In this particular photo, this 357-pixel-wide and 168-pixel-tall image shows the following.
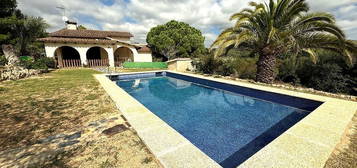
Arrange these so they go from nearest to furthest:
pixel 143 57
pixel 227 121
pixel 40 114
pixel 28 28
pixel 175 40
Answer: pixel 40 114
pixel 227 121
pixel 28 28
pixel 143 57
pixel 175 40

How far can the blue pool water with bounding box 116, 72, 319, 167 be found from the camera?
366 centimetres

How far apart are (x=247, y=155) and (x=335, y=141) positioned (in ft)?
5.44

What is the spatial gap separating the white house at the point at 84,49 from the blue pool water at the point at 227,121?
617 inches

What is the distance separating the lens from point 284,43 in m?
8.22

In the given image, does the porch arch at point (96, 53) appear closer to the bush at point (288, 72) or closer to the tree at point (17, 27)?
the tree at point (17, 27)

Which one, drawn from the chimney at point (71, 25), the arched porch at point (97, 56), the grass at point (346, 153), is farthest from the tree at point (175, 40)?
the grass at point (346, 153)

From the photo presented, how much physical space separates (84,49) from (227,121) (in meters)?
20.6

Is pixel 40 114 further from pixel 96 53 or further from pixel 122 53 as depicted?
pixel 122 53

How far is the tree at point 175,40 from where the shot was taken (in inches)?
1014

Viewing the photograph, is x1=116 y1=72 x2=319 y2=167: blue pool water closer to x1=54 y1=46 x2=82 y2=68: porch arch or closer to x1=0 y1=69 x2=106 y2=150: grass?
x1=0 y1=69 x2=106 y2=150: grass

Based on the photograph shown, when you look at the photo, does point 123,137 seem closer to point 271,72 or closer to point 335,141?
point 335,141

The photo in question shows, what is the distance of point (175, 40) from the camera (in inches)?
1074

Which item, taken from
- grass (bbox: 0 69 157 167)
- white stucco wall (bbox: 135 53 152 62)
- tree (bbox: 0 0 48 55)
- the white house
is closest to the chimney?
the white house

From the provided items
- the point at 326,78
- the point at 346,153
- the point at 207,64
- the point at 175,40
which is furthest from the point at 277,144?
the point at 175,40
